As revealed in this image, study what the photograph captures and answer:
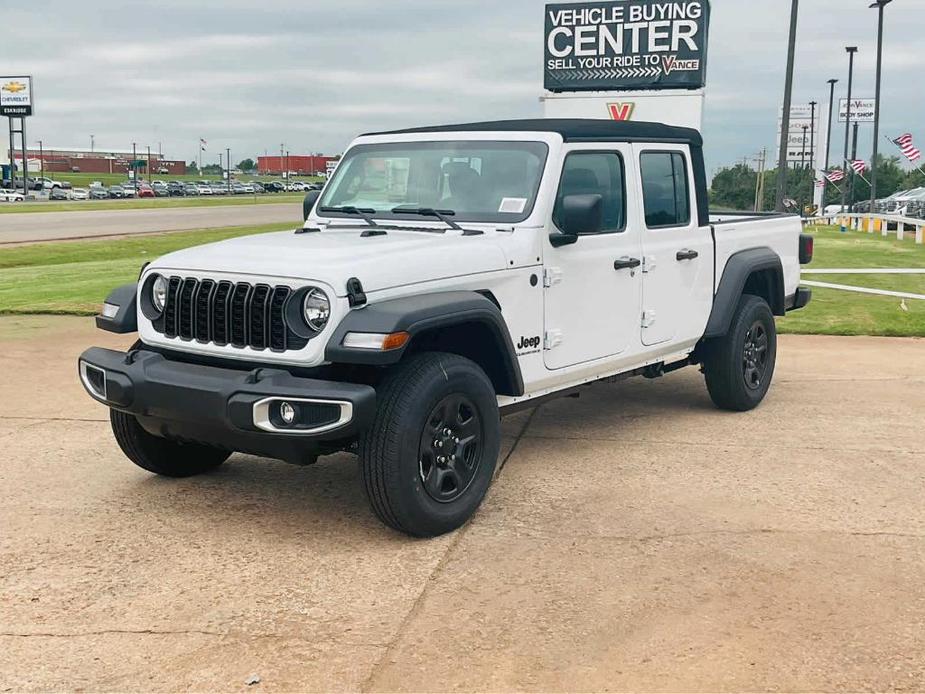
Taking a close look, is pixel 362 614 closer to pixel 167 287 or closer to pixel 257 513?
pixel 257 513

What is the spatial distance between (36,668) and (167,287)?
1.99 m

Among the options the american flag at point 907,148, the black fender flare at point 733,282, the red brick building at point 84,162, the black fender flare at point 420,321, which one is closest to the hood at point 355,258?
the black fender flare at point 420,321

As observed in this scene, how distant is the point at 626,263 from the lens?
19.9ft

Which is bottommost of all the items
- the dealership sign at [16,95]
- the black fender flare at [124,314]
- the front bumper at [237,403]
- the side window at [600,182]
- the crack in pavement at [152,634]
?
the crack in pavement at [152,634]

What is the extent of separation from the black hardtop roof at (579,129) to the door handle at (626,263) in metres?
0.69

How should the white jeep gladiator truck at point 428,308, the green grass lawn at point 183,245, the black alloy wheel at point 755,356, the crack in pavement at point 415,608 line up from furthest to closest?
the green grass lawn at point 183,245 < the black alloy wheel at point 755,356 < the white jeep gladiator truck at point 428,308 < the crack in pavement at point 415,608

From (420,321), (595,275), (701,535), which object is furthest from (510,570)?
(595,275)

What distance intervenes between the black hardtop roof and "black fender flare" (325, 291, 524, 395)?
1.23 meters

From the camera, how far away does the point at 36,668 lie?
3.61m

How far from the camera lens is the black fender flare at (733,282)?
703 centimetres

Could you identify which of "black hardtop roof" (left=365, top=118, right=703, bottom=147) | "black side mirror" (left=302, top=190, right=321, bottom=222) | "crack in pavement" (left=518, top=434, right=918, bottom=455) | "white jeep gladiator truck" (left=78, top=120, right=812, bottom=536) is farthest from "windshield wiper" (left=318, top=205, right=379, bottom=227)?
"crack in pavement" (left=518, top=434, right=918, bottom=455)

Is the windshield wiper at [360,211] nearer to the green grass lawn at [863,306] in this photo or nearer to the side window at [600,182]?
the side window at [600,182]

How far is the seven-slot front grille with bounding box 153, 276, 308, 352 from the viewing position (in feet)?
15.1

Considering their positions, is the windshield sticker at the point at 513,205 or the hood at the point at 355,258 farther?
the windshield sticker at the point at 513,205
